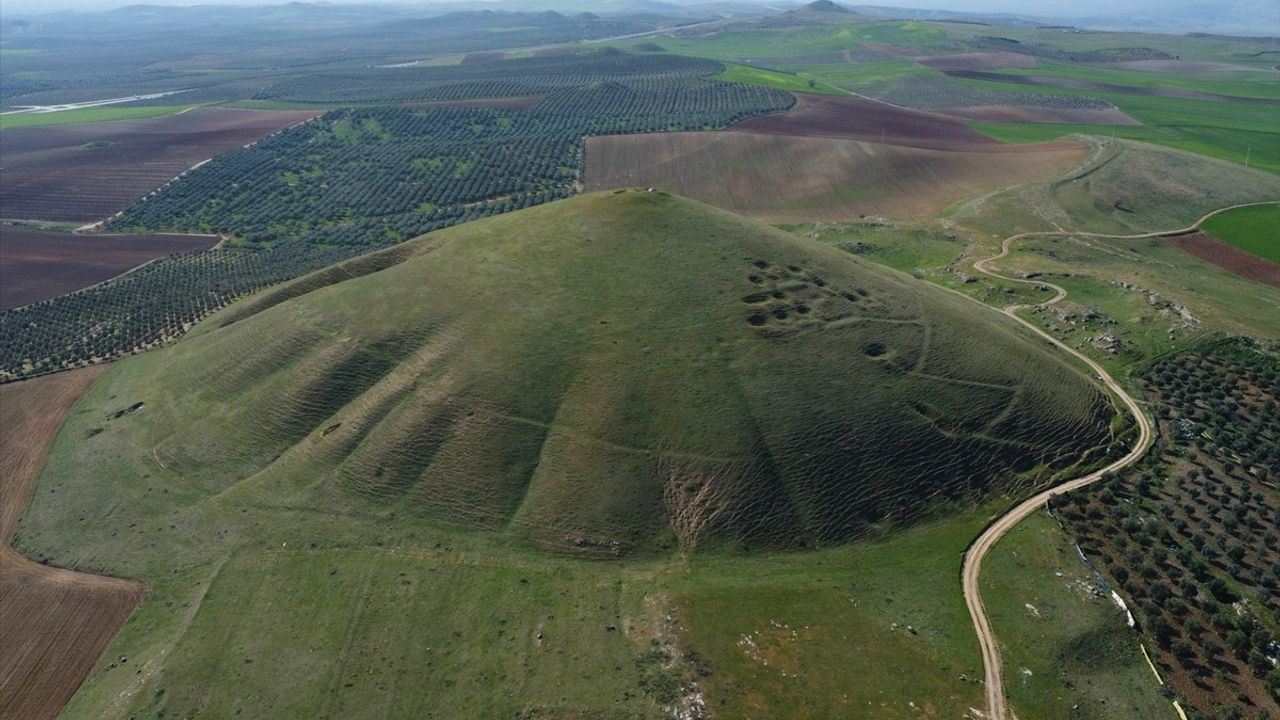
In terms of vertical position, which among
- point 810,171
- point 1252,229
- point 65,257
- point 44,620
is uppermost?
point 810,171

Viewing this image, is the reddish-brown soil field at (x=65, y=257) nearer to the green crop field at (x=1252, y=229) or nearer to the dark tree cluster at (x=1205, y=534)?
the dark tree cluster at (x=1205, y=534)

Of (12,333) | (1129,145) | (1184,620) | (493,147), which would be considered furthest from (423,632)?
(1129,145)

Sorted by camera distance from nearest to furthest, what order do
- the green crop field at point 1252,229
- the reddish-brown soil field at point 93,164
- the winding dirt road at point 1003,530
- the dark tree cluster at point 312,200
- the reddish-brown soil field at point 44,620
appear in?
the winding dirt road at point 1003,530 < the reddish-brown soil field at point 44,620 < the dark tree cluster at point 312,200 < the green crop field at point 1252,229 < the reddish-brown soil field at point 93,164

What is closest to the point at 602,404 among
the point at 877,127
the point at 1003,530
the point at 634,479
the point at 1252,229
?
the point at 634,479

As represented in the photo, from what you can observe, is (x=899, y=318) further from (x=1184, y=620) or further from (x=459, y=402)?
(x=459, y=402)

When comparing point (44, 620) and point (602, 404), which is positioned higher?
point (602, 404)

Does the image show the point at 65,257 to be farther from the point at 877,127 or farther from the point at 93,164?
the point at 877,127

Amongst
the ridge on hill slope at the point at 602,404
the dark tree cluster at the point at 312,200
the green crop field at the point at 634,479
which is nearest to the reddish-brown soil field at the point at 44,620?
the green crop field at the point at 634,479

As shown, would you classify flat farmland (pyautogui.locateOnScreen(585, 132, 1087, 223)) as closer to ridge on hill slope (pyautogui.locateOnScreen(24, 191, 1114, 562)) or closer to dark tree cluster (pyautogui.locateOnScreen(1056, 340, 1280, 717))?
ridge on hill slope (pyautogui.locateOnScreen(24, 191, 1114, 562))
